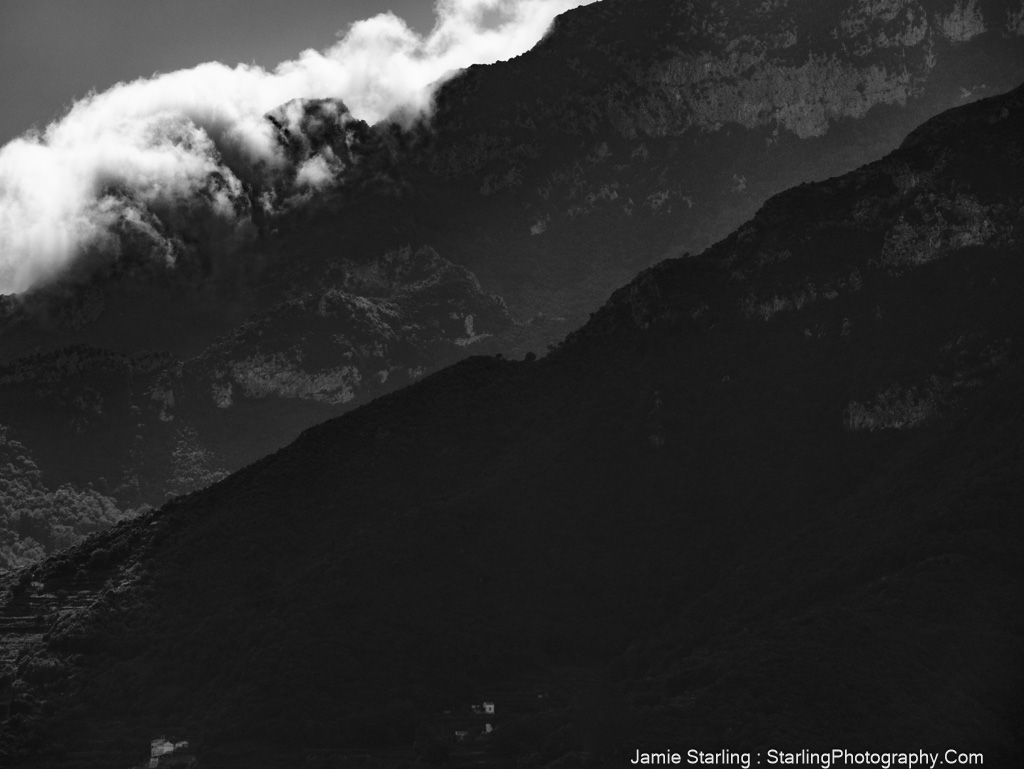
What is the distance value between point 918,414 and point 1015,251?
15.4 m

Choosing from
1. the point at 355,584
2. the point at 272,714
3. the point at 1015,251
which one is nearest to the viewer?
the point at 272,714

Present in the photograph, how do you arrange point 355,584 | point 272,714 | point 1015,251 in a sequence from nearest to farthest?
point 272,714
point 355,584
point 1015,251

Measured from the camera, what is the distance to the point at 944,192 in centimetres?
15350

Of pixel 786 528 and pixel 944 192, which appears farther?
pixel 944 192

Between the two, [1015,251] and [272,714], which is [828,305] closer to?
[1015,251]

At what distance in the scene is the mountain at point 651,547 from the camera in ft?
383

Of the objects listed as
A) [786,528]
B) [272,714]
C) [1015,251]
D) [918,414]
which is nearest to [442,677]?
[272,714]

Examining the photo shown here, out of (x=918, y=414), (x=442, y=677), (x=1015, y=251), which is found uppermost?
(x=1015, y=251)

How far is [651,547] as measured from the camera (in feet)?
456

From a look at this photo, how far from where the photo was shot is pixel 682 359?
153750 millimetres

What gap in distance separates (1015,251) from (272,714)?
54.9 metres

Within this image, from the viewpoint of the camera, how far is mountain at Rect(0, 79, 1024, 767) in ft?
383

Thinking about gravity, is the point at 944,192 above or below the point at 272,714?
above

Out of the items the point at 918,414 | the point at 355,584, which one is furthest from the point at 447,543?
the point at 918,414
